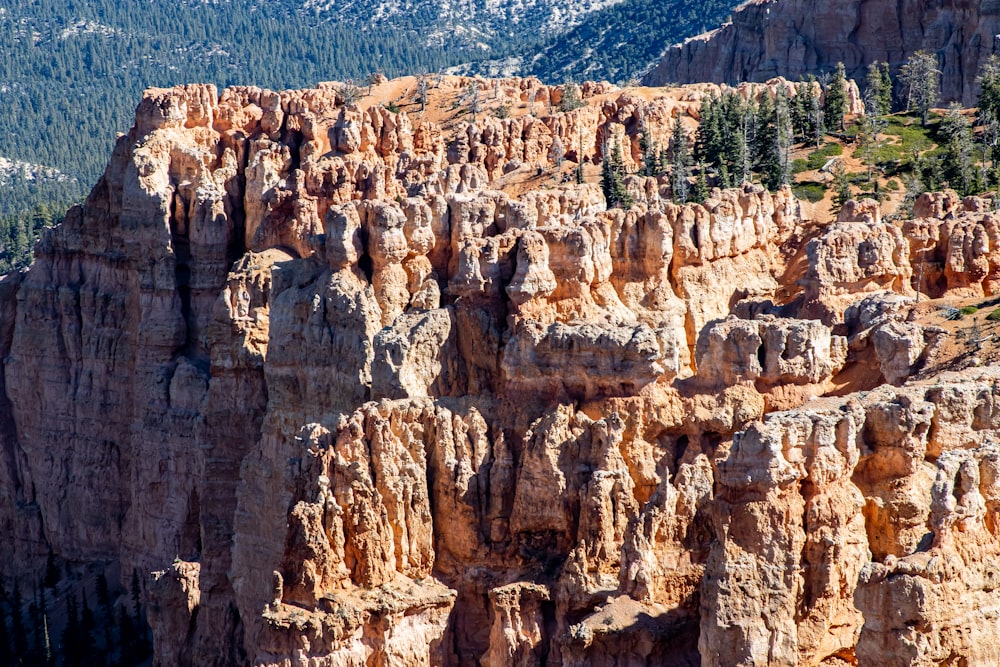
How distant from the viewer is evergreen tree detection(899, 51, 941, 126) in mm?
116375

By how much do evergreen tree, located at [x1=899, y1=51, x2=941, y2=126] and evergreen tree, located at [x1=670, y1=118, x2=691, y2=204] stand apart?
18.1 m

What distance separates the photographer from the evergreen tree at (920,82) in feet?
382

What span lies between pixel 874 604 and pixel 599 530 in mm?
14193

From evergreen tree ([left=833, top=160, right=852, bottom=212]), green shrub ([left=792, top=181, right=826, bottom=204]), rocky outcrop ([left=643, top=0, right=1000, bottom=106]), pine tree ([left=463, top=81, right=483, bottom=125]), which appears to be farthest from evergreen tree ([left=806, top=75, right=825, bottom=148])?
rocky outcrop ([left=643, top=0, right=1000, bottom=106])

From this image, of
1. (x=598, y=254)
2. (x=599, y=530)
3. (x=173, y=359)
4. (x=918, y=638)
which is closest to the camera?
(x=918, y=638)

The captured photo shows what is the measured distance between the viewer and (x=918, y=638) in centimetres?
4403

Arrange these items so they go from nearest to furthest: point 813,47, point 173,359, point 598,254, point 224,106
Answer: point 598,254
point 173,359
point 224,106
point 813,47

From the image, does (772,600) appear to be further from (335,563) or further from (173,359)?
(173,359)

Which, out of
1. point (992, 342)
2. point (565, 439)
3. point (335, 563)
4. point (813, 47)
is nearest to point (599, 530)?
point (565, 439)

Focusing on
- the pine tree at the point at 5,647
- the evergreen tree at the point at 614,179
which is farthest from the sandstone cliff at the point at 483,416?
the pine tree at the point at 5,647

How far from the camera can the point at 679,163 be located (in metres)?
94.8

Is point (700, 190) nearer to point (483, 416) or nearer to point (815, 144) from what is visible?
point (815, 144)

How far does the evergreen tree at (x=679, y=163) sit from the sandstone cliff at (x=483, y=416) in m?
2.32

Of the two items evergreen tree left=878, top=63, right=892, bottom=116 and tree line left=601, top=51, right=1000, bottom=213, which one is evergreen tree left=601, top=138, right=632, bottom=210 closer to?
tree line left=601, top=51, right=1000, bottom=213
